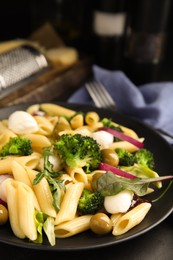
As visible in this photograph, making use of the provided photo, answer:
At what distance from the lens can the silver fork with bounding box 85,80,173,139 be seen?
2.04m

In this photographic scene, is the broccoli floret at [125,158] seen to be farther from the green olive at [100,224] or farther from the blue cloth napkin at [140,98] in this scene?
the blue cloth napkin at [140,98]

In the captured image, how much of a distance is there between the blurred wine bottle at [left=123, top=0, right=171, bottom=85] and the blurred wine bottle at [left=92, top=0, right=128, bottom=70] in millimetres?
62

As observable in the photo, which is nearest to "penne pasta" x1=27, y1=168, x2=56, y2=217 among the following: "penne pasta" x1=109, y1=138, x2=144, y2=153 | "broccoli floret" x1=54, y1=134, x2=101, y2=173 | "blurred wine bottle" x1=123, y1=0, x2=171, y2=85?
"broccoli floret" x1=54, y1=134, x2=101, y2=173

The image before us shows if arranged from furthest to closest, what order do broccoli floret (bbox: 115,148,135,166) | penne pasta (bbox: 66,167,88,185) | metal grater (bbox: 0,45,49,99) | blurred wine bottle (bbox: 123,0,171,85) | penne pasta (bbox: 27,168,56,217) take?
blurred wine bottle (bbox: 123,0,171,85), metal grater (bbox: 0,45,49,99), broccoli floret (bbox: 115,148,135,166), penne pasta (bbox: 66,167,88,185), penne pasta (bbox: 27,168,56,217)

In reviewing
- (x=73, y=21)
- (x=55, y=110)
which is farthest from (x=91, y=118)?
(x=73, y=21)

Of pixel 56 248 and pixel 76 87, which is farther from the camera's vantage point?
pixel 76 87

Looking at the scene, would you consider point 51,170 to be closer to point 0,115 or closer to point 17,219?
point 17,219

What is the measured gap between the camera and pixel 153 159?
1.55 metres

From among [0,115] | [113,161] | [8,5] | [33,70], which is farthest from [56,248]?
[8,5]

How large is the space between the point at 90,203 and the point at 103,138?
324 mm

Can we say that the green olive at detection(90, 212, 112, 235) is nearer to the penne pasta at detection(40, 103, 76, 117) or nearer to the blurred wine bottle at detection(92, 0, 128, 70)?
the penne pasta at detection(40, 103, 76, 117)

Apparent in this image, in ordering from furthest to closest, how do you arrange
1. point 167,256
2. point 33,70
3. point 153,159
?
point 33,70 → point 153,159 → point 167,256

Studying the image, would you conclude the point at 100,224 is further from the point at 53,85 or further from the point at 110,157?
the point at 53,85

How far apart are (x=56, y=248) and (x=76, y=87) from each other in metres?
1.43
